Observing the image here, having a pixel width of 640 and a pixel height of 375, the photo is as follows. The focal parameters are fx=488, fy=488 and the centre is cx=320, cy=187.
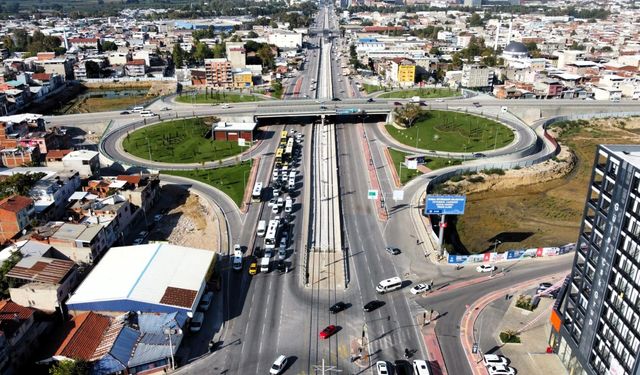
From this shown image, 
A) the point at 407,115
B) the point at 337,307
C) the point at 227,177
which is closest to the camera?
the point at 337,307

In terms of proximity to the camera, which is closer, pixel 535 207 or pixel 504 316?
pixel 504 316

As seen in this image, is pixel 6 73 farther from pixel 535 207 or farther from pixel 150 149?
pixel 535 207

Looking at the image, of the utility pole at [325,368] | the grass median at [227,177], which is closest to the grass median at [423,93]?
the grass median at [227,177]

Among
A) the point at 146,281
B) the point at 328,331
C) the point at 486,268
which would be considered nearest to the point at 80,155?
the point at 146,281

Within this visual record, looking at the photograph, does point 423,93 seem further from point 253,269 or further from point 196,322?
point 196,322

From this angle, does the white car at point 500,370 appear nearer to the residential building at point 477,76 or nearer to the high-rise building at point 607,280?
the high-rise building at point 607,280

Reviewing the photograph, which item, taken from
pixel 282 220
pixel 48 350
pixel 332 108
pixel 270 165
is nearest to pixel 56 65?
pixel 332 108
